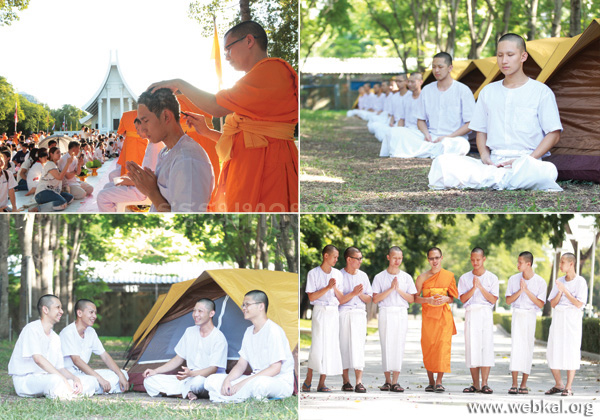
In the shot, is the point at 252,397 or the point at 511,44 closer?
the point at 252,397

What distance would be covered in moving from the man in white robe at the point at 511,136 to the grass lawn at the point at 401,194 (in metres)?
0.14

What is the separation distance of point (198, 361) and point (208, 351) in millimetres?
135

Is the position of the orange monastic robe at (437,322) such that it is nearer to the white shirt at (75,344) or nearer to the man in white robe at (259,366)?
the man in white robe at (259,366)

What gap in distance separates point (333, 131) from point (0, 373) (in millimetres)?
12154

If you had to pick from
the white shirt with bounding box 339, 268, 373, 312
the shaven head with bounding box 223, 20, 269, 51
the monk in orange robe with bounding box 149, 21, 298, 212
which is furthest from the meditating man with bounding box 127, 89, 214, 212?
the white shirt with bounding box 339, 268, 373, 312

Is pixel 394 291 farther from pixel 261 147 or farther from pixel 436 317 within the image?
pixel 261 147

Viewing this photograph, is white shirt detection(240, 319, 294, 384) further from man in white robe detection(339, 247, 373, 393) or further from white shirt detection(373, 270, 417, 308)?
white shirt detection(373, 270, 417, 308)

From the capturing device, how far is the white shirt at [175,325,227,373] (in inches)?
264

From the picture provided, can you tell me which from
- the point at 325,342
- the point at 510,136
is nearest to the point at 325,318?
the point at 325,342

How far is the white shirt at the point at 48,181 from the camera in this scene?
5.41 m

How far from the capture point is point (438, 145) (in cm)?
1042

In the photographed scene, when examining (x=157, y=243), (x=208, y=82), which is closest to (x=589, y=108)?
(x=208, y=82)

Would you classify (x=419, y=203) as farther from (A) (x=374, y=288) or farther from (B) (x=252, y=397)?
(B) (x=252, y=397)

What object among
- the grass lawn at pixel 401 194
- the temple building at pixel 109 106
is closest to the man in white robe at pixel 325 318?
the grass lawn at pixel 401 194
